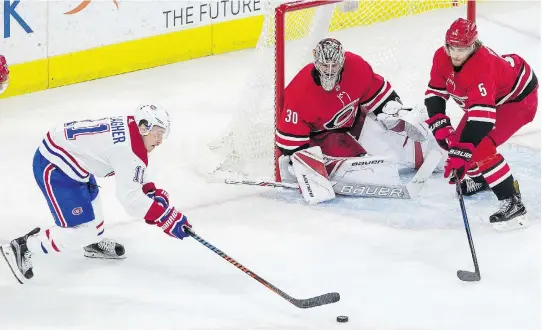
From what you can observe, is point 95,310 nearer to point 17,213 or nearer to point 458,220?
point 17,213

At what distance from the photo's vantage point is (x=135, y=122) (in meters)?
4.64

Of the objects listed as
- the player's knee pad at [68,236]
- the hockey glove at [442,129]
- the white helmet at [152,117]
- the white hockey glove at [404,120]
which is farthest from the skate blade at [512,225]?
the player's knee pad at [68,236]

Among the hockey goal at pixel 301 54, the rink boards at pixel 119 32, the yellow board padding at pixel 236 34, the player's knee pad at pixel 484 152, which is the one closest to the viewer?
the player's knee pad at pixel 484 152

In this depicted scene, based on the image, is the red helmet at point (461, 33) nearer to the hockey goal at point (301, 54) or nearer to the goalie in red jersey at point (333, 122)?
the goalie in red jersey at point (333, 122)

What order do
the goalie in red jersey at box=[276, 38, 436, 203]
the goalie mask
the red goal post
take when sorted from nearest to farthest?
1. the goalie mask
2. the goalie in red jersey at box=[276, 38, 436, 203]
3. the red goal post

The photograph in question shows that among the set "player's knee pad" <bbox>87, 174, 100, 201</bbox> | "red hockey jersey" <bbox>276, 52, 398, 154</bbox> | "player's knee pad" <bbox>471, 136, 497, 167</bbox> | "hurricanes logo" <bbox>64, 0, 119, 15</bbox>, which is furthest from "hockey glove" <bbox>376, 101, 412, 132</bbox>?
"hurricanes logo" <bbox>64, 0, 119, 15</bbox>

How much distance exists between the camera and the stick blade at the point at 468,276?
485cm

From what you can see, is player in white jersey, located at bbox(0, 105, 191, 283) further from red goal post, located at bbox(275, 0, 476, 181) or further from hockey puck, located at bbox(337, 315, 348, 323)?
red goal post, located at bbox(275, 0, 476, 181)

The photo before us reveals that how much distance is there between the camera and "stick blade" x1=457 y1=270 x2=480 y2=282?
4.85 meters

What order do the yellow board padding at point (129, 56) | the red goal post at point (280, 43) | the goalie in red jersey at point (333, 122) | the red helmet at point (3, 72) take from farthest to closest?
the yellow board padding at point (129, 56)
the red goal post at point (280, 43)
the goalie in red jersey at point (333, 122)
the red helmet at point (3, 72)

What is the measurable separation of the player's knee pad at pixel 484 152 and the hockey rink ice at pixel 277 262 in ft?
0.99

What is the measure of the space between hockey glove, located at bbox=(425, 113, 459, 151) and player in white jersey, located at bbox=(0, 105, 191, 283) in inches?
51.2

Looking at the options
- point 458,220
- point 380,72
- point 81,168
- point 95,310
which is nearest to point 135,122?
point 81,168

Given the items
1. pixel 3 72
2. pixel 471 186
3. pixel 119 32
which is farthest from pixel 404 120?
pixel 119 32
